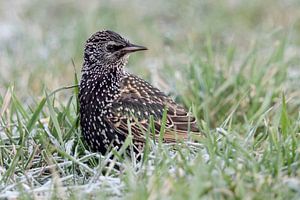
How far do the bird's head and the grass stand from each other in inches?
9.4

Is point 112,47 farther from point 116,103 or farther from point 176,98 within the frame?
point 176,98

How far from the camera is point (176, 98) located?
7.29 metres

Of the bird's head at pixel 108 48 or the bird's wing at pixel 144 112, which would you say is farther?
the bird's head at pixel 108 48

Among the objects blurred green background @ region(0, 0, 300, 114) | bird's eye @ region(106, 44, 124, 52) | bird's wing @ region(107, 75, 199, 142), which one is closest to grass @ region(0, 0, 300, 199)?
blurred green background @ region(0, 0, 300, 114)

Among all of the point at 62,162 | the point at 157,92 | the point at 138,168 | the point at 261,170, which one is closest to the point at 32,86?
the point at 157,92

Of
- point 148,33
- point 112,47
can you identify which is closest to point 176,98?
point 112,47

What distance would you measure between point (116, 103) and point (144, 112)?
0.66ft

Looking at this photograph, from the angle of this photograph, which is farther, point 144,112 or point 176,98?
point 176,98

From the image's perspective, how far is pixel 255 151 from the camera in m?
5.05

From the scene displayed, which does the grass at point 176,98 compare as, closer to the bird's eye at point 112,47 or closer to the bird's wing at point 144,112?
the bird's wing at point 144,112

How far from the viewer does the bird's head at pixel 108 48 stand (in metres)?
6.17

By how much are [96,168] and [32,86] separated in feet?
10.4

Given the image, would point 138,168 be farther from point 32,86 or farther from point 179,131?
point 32,86

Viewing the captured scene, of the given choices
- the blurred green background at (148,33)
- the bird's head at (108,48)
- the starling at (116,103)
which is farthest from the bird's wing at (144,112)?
the blurred green background at (148,33)
